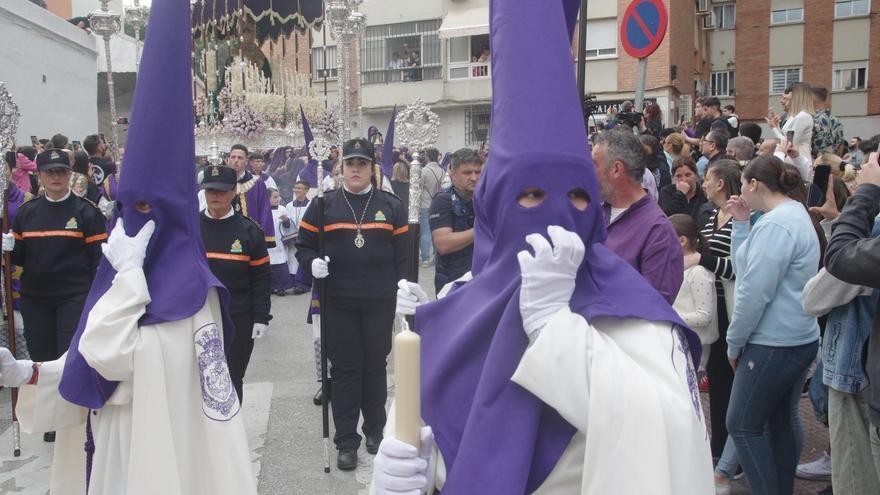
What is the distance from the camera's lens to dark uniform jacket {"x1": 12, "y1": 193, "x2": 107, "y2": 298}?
19.4ft

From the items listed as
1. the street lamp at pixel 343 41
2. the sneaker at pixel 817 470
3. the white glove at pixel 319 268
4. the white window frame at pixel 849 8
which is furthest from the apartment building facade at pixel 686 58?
the white glove at pixel 319 268

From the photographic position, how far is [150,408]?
11.9 feet

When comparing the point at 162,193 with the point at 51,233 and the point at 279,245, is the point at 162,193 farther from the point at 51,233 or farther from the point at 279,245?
the point at 279,245

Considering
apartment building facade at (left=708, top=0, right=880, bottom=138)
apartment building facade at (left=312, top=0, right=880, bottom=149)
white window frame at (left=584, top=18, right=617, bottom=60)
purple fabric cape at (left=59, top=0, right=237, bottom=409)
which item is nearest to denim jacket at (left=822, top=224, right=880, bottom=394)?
purple fabric cape at (left=59, top=0, right=237, bottom=409)

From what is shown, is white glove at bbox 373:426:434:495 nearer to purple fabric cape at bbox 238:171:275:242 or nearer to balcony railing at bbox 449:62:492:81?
purple fabric cape at bbox 238:171:275:242

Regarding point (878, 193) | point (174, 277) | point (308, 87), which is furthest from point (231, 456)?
point (308, 87)

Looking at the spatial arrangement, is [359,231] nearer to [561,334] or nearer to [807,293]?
[807,293]

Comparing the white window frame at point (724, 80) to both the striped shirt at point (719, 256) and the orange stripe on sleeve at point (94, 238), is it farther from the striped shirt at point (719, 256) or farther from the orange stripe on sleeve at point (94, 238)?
the orange stripe on sleeve at point (94, 238)

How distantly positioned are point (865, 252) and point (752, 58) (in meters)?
34.1

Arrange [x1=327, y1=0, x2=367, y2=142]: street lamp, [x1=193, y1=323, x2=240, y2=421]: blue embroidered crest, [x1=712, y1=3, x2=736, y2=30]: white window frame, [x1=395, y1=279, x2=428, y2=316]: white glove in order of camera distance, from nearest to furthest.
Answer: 1. [x1=395, y1=279, x2=428, y2=316]: white glove
2. [x1=193, y1=323, x2=240, y2=421]: blue embroidered crest
3. [x1=327, y1=0, x2=367, y2=142]: street lamp
4. [x1=712, y1=3, x2=736, y2=30]: white window frame

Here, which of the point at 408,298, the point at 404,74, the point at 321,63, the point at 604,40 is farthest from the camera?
the point at 321,63

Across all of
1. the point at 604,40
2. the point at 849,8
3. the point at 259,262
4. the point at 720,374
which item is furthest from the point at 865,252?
the point at 849,8

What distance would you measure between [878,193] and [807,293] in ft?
1.87

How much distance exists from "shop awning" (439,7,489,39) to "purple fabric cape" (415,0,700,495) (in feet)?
88.4
